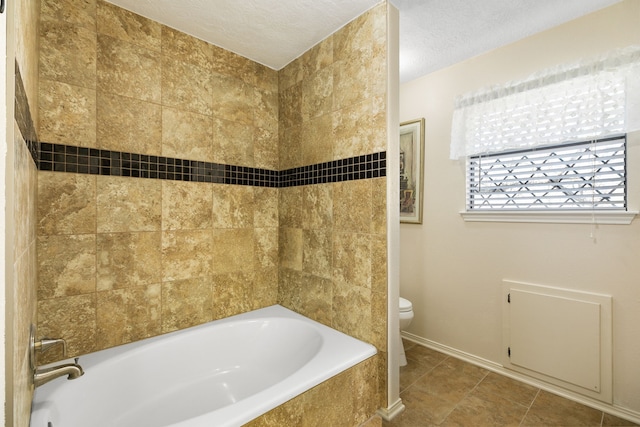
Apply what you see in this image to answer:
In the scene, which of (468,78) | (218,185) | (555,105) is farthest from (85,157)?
(555,105)

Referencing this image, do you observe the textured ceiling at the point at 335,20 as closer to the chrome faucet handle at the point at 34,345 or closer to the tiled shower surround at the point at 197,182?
the tiled shower surround at the point at 197,182

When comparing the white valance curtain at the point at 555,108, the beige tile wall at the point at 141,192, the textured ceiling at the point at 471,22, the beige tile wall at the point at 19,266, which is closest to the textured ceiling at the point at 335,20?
the textured ceiling at the point at 471,22

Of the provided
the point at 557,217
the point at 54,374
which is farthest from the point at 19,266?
the point at 557,217

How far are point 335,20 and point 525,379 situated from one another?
276 centimetres

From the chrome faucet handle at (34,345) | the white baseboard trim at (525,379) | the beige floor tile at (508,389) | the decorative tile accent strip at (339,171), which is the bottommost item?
the beige floor tile at (508,389)

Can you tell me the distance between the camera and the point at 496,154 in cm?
225

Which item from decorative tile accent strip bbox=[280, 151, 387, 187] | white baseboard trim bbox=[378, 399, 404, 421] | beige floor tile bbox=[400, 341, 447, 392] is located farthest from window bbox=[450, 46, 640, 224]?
white baseboard trim bbox=[378, 399, 404, 421]

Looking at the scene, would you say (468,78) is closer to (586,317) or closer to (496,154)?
(496,154)

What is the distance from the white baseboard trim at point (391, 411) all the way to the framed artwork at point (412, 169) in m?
1.50

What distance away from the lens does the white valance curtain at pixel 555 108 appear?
1.70 m

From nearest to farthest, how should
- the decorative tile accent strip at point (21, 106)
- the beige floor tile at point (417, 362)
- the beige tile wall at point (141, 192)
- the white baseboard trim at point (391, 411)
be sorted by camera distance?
the decorative tile accent strip at point (21, 106) < the beige tile wall at point (141, 192) < the white baseboard trim at point (391, 411) < the beige floor tile at point (417, 362)

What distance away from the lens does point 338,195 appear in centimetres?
192

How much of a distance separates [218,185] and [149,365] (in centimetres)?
117

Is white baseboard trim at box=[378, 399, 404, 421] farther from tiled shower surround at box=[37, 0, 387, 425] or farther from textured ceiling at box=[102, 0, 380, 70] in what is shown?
textured ceiling at box=[102, 0, 380, 70]
